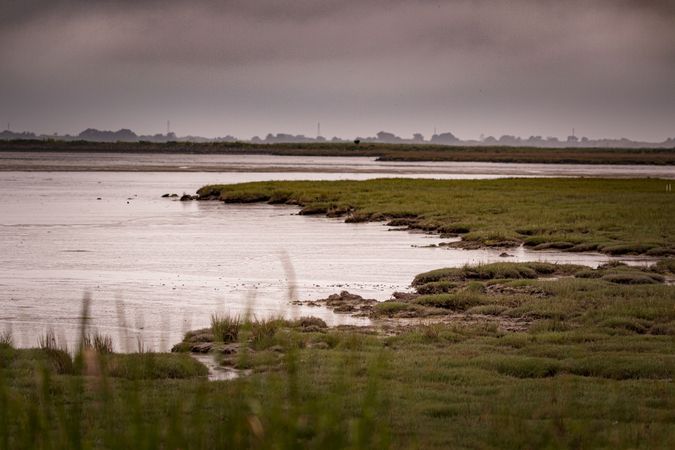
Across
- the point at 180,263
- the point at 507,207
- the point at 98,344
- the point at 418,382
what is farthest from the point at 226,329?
the point at 507,207

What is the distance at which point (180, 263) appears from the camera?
3219cm

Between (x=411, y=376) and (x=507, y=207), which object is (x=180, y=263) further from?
(x=507, y=207)

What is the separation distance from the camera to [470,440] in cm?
1039

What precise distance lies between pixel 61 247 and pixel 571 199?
1262 inches

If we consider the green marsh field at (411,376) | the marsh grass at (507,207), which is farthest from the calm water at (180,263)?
the marsh grass at (507,207)

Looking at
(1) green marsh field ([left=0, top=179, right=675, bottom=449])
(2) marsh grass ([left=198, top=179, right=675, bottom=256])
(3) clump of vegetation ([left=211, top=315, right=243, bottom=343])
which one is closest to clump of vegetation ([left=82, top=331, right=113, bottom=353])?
(1) green marsh field ([left=0, top=179, right=675, bottom=449])

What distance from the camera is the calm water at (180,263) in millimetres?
21250

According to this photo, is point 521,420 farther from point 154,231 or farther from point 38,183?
→ point 38,183

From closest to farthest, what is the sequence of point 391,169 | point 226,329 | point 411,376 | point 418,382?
point 418,382 → point 411,376 → point 226,329 → point 391,169

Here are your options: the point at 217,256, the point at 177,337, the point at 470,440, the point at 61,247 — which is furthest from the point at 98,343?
the point at 61,247

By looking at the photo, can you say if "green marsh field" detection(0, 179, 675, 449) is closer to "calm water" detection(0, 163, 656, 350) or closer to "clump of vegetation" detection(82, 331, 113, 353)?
"clump of vegetation" detection(82, 331, 113, 353)

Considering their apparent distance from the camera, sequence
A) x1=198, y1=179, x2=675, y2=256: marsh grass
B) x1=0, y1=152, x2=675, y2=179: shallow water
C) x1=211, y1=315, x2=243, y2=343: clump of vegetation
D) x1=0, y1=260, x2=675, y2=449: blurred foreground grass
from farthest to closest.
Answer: x1=0, y1=152, x2=675, y2=179: shallow water < x1=198, y1=179, x2=675, y2=256: marsh grass < x1=211, y1=315, x2=243, y2=343: clump of vegetation < x1=0, y1=260, x2=675, y2=449: blurred foreground grass

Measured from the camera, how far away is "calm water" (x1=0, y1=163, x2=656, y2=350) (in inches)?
837

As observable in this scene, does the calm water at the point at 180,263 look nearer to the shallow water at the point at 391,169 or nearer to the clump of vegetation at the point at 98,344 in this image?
the clump of vegetation at the point at 98,344
